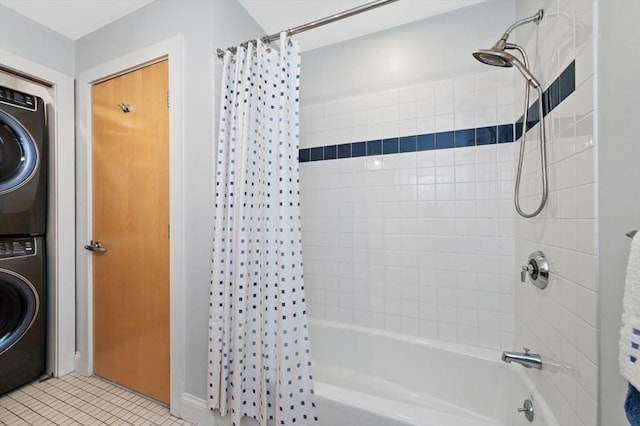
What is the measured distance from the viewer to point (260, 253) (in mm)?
1374

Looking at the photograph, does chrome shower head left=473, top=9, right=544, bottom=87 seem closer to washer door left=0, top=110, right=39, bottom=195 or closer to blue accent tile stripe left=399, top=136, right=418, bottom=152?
blue accent tile stripe left=399, top=136, right=418, bottom=152

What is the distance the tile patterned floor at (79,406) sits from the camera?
1519 mm

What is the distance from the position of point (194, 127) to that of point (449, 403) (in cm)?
213

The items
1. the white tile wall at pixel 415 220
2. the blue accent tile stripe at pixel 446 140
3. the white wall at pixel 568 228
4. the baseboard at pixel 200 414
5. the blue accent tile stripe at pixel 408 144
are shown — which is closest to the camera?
the white wall at pixel 568 228

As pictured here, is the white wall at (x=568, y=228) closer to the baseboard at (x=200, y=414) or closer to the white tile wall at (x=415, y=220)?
the white tile wall at (x=415, y=220)

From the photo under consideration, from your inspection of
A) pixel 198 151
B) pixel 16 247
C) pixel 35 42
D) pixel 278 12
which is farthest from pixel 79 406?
pixel 278 12

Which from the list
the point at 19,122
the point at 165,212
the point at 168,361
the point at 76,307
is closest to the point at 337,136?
the point at 165,212

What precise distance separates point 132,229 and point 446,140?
80.8 inches

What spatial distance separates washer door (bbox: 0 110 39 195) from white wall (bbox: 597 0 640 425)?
9.16ft

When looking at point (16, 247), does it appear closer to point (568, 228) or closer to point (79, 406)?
point (79, 406)

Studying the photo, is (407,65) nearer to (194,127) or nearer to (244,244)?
(194,127)

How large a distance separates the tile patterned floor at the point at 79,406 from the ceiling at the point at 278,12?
240 centimetres

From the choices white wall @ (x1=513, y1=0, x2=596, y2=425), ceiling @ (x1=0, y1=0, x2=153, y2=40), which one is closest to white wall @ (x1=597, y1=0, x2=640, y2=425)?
white wall @ (x1=513, y1=0, x2=596, y2=425)

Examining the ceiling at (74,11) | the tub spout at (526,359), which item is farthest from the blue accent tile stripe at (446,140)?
the ceiling at (74,11)
